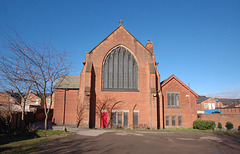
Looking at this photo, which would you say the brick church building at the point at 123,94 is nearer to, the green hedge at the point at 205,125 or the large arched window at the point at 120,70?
the large arched window at the point at 120,70

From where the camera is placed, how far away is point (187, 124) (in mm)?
24422

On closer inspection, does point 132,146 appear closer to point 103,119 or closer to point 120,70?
point 103,119

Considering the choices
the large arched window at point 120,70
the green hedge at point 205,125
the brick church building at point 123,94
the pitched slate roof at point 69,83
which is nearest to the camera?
the brick church building at point 123,94

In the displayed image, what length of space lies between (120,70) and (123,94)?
3.35 meters

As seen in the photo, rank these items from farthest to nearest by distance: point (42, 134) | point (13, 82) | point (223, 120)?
point (223, 120)
point (13, 82)
point (42, 134)

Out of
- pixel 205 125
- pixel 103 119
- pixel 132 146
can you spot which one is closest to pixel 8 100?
pixel 103 119

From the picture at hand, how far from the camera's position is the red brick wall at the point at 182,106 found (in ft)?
80.0

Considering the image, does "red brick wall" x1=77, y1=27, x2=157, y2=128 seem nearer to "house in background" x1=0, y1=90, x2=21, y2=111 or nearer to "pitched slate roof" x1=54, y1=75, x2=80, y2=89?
"pitched slate roof" x1=54, y1=75, x2=80, y2=89

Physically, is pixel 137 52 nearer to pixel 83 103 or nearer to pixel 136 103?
pixel 136 103

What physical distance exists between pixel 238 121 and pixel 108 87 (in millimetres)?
20248

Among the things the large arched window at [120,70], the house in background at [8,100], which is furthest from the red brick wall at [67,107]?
the house in background at [8,100]

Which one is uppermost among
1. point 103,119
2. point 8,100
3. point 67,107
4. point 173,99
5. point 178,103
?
point 8,100

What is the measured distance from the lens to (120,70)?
2372cm

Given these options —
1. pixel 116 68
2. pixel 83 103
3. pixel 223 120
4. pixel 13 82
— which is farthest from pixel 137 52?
pixel 223 120
